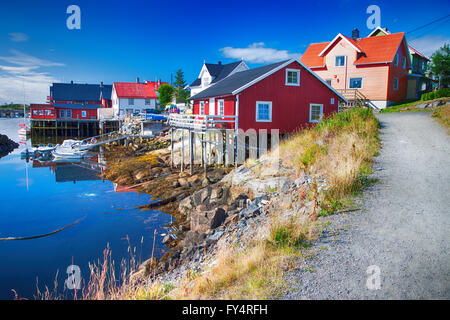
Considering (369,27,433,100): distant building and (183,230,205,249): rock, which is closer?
(183,230,205,249): rock

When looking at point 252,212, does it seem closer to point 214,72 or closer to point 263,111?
point 263,111

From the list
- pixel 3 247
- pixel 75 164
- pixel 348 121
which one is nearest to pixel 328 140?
pixel 348 121

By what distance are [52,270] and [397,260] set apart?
11347 millimetres

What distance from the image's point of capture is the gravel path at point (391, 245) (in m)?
4.66

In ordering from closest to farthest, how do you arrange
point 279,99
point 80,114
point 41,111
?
point 279,99 < point 41,111 < point 80,114

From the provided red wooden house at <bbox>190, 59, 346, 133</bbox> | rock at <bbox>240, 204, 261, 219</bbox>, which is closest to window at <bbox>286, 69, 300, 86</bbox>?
red wooden house at <bbox>190, 59, 346, 133</bbox>

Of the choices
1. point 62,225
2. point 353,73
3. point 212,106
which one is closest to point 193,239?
point 62,225

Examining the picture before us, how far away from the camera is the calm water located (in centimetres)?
1103

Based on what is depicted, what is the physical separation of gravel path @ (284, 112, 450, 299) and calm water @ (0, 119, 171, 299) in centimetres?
780

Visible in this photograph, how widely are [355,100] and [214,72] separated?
80.6 feet

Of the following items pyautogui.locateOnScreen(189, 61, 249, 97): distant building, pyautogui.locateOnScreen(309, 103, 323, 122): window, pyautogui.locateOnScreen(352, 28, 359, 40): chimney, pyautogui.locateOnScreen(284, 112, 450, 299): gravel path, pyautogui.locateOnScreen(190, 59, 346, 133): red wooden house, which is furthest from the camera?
pyautogui.locateOnScreen(189, 61, 249, 97): distant building

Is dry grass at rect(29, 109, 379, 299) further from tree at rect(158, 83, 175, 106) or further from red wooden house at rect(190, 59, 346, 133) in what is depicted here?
tree at rect(158, 83, 175, 106)

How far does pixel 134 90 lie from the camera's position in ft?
208
